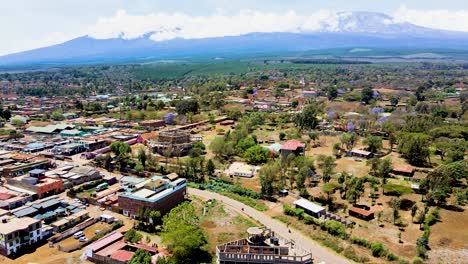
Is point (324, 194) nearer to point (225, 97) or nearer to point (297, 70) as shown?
point (225, 97)

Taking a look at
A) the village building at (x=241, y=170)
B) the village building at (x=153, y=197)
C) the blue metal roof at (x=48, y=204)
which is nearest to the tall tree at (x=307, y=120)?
the village building at (x=241, y=170)

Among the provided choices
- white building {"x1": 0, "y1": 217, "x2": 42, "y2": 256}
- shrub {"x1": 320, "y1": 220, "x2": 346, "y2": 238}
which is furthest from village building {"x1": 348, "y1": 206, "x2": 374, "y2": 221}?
white building {"x1": 0, "y1": 217, "x2": 42, "y2": 256}

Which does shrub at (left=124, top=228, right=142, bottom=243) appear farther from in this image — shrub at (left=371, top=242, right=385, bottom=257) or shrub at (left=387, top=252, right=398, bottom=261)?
shrub at (left=387, top=252, right=398, bottom=261)

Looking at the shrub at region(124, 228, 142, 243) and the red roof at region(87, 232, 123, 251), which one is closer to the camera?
the red roof at region(87, 232, 123, 251)

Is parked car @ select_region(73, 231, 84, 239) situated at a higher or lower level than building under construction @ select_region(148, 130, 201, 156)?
lower

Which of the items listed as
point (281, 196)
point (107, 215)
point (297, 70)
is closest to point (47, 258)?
point (107, 215)

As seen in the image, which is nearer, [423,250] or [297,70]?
[423,250]

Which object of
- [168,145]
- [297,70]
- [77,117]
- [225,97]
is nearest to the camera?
[168,145]
